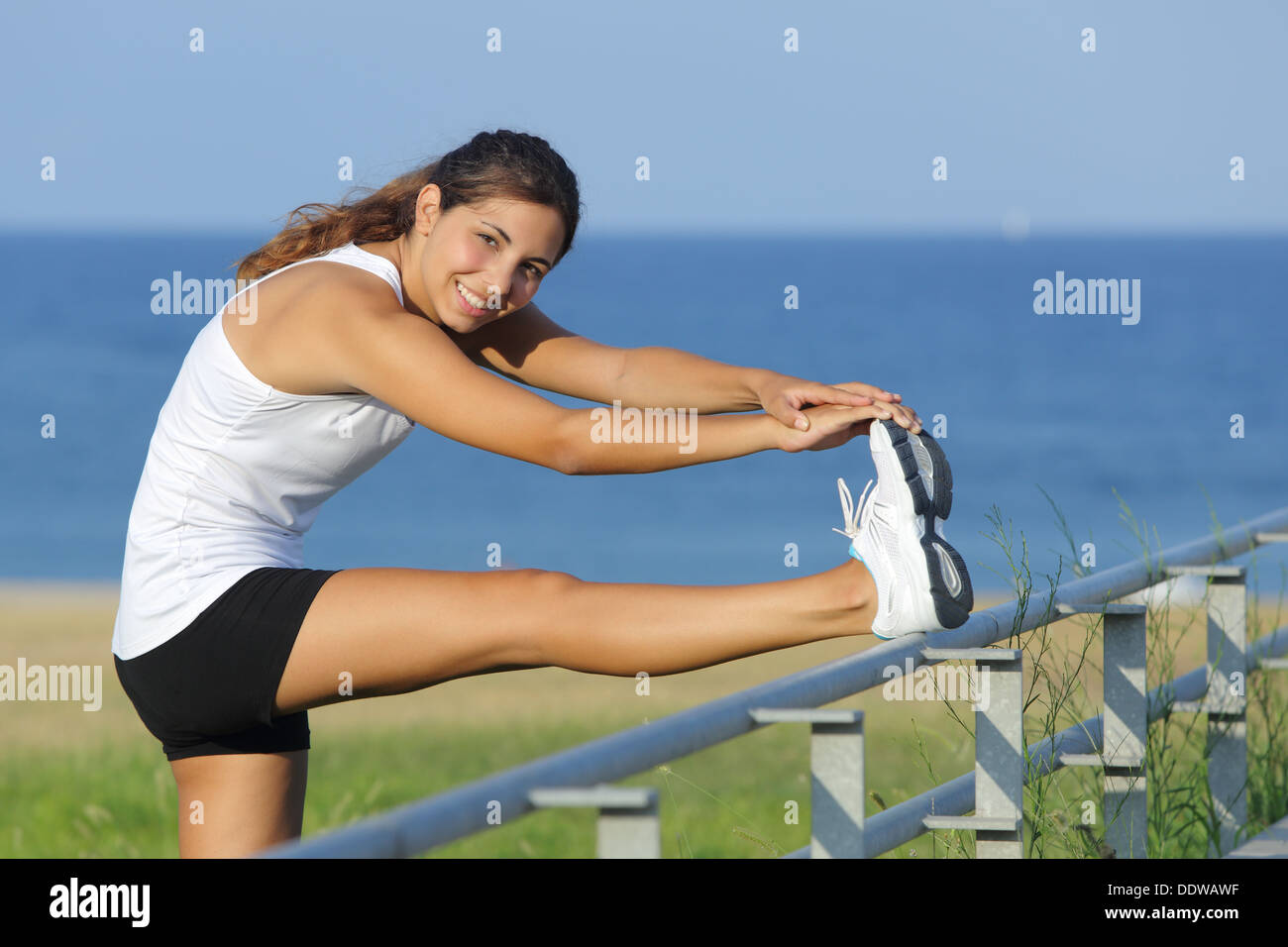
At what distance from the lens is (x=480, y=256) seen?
3020mm

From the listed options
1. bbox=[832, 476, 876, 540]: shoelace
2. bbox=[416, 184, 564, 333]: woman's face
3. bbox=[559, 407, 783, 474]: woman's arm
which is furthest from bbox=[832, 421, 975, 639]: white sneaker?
bbox=[416, 184, 564, 333]: woman's face

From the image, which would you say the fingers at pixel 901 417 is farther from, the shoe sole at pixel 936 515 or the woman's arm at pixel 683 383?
the woman's arm at pixel 683 383

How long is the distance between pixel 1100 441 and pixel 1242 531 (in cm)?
2969

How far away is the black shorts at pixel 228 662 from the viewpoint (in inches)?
104

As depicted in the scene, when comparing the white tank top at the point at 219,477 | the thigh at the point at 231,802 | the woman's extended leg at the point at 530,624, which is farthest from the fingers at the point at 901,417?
the thigh at the point at 231,802

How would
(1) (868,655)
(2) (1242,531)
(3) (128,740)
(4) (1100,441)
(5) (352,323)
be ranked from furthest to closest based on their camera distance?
(4) (1100,441), (3) (128,740), (2) (1242,531), (5) (352,323), (1) (868,655)

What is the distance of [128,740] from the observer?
8.73 m

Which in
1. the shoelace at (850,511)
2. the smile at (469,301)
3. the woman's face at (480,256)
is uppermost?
the woman's face at (480,256)

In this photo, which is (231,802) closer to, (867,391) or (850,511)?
(850,511)

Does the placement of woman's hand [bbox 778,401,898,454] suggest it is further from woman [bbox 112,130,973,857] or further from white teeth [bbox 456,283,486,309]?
white teeth [bbox 456,283,486,309]
